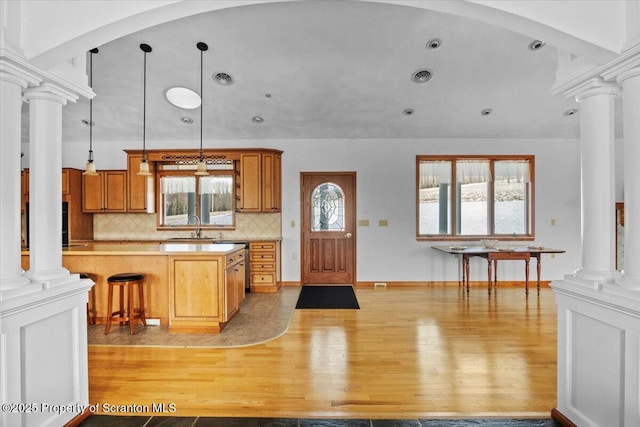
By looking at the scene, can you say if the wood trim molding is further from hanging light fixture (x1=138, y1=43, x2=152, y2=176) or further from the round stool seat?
hanging light fixture (x1=138, y1=43, x2=152, y2=176)

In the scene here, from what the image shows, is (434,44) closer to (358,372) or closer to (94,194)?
(358,372)

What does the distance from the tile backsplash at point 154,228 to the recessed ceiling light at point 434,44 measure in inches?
143

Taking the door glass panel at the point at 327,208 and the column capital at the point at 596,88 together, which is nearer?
the column capital at the point at 596,88

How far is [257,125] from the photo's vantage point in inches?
228

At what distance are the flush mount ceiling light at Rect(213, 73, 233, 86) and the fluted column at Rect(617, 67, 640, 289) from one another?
423cm

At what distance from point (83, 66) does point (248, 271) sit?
4.13 m

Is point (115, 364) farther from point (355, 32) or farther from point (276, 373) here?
point (355, 32)

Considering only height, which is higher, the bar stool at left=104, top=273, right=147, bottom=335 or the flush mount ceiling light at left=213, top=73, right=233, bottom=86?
the flush mount ceiling light at left=213, top=73, right=233, bottom=86

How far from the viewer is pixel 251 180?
5910 mm

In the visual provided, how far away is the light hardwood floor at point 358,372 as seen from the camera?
7.50ft

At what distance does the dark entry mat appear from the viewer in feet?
15.9

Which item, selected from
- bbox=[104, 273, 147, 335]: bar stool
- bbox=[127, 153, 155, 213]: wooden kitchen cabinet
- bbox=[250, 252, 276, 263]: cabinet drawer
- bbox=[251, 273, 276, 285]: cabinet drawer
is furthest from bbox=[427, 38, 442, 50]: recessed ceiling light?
bbox=[127, 153, 155, 213]: wooden kitchen cabinet

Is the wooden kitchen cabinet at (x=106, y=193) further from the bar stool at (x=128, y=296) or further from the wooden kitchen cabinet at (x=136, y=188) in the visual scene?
the bar stool at (x=128, y=296)

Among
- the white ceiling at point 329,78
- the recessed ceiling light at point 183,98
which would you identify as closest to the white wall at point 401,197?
the white ceiling at point 329,78
